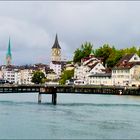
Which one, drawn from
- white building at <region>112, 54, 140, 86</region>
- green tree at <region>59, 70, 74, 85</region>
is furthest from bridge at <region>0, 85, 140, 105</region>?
green tree at <region>59, 70, 74, 85</region>

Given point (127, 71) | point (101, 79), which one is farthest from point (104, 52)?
point (127, 71)

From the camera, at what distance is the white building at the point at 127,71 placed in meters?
149

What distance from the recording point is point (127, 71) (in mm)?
150875

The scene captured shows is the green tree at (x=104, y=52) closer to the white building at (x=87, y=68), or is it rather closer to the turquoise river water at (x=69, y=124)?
the white building at (x=87, y=68)

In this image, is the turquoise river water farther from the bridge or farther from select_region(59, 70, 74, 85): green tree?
select_region(59, 70, 74, 85): green tree

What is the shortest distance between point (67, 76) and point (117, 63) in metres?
33.6

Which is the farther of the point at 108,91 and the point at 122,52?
the point at 122,52

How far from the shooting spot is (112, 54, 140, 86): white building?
148625mm

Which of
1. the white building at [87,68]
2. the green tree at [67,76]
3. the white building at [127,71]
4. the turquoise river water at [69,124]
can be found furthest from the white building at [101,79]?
the turquoise river water at [69,124]

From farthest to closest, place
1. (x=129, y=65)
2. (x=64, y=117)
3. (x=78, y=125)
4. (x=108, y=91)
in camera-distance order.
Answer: (x=129, y=65) → (x=108, y=91) → (x=64, y=117) → (x=78, y=125)

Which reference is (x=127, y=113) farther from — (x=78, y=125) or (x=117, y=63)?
(x=117, y=63)

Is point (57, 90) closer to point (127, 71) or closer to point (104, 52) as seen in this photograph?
point (127, 71)

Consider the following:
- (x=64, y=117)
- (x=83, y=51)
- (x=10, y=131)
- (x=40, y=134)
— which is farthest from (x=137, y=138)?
(x=83, y=51)

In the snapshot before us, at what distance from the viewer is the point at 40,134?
1759 inches
